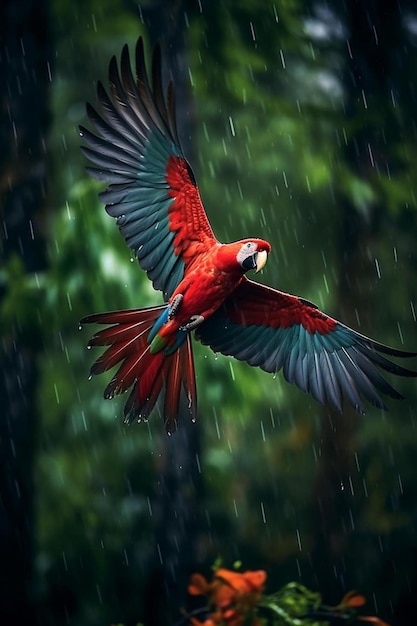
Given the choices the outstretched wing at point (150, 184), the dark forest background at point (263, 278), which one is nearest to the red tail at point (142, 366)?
the outstretched wing at point (150, 184)

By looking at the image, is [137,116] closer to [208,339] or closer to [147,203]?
[147,203]

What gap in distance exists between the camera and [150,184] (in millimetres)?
2166

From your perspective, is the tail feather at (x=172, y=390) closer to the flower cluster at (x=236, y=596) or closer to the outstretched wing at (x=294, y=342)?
the outstretched wing at (x=294, y=342)

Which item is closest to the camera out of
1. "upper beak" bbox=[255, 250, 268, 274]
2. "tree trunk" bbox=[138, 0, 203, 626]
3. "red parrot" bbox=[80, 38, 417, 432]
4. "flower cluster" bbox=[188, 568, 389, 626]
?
"upper beak" bbox=[255, 250, 268, 274]

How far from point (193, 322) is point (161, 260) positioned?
180mm

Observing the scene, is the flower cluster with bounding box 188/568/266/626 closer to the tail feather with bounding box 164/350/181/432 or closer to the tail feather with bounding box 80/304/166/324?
the tail feather with bounding box 164/350/181/432

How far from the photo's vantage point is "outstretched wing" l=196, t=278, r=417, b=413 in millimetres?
2281

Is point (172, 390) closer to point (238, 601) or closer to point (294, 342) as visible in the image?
point (294, 342)

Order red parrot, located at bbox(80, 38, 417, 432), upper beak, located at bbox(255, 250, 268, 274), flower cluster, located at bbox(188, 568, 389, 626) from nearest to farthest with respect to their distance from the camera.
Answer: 1. upper beak, located at bbox(255, 250, 268, 274)
2. red parrot, located at bbox(80, 38, 417, 432)
3. flower cluster, located at bbox(188, 568, 389, 626)

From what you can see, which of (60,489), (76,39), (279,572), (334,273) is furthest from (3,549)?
(76,39)

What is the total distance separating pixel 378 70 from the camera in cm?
456

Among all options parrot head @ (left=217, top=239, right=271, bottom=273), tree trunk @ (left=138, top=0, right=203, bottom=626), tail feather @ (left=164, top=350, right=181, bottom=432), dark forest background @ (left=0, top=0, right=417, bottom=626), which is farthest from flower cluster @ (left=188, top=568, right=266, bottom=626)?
tree trunk @ (left=138, top=0, right=203, bottom=626)

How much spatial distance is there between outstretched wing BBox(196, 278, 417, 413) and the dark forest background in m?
1.40

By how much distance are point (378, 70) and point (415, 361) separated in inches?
68.7
